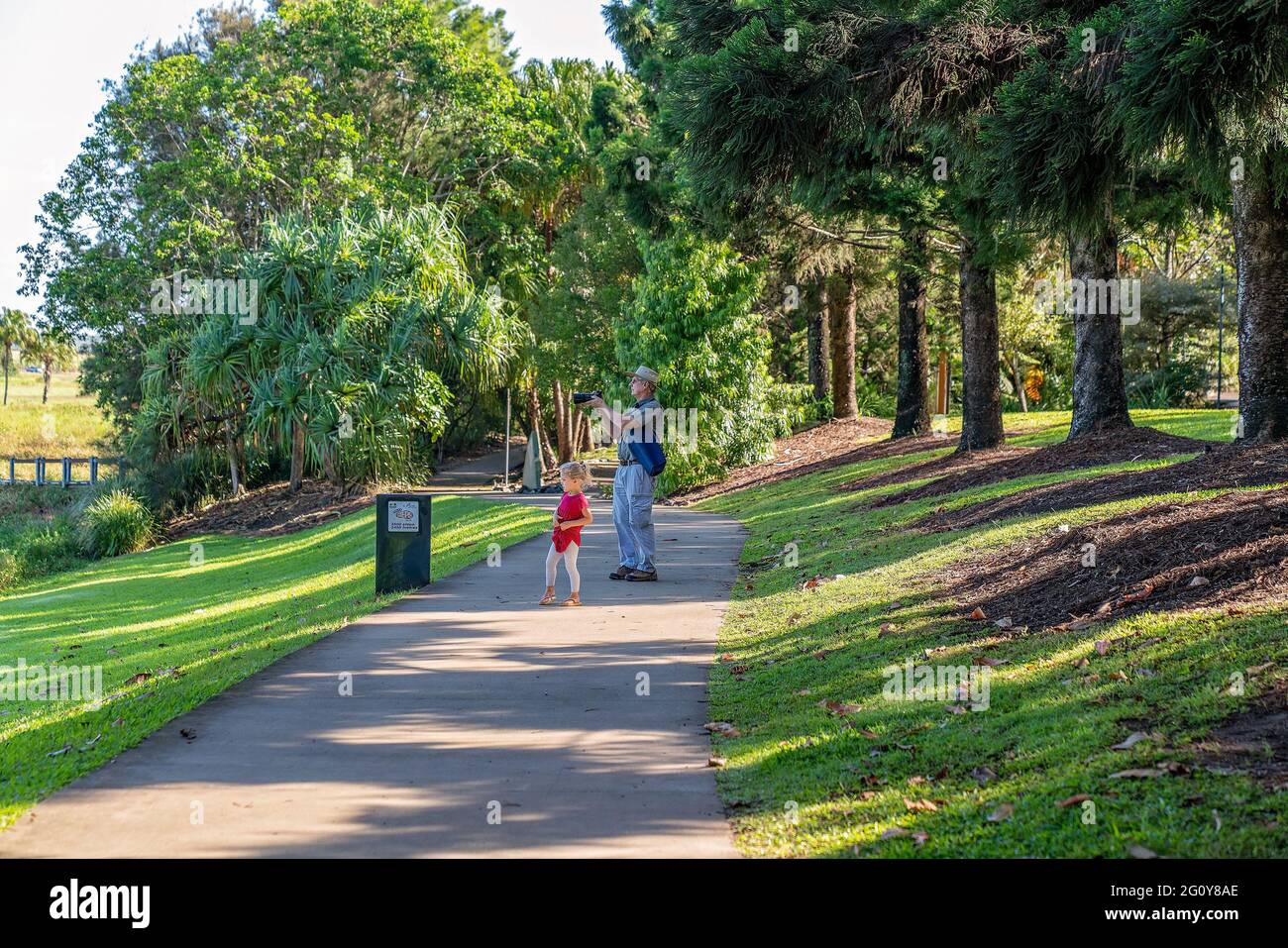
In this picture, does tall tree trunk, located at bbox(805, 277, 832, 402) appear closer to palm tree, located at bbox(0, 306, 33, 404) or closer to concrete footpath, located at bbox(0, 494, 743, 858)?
concrete footpath, located at bbox(0, 494, 743, 858)

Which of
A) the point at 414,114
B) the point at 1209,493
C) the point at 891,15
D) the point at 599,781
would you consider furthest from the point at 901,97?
the point at 414,114

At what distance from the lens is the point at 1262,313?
1263 cm

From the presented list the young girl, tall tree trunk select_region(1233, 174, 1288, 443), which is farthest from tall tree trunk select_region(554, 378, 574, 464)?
tall tree trunk select_region(1233, 174, 1288, 443)

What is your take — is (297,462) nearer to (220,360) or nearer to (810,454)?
(220,360)

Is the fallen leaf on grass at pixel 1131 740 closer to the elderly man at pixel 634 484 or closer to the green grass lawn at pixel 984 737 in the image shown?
the green grass lawn at pixel 984 737

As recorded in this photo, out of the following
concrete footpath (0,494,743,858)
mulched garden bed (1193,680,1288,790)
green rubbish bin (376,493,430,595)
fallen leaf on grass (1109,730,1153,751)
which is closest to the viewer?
mulched garden bed (1193,680,1288,790)

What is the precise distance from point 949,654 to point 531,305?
30.0 metres

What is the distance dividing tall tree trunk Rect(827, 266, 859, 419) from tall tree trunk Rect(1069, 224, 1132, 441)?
1503cm

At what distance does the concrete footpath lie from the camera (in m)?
5.38

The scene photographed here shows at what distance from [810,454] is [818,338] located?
6790mm

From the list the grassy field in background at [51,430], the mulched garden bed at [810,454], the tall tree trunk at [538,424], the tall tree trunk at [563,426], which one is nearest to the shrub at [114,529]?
the tall tree trunk at [538,424]

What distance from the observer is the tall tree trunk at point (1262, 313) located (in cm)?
1242

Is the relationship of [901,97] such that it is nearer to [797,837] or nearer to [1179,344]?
[797,837]

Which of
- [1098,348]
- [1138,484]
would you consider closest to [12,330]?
[1098,348]
